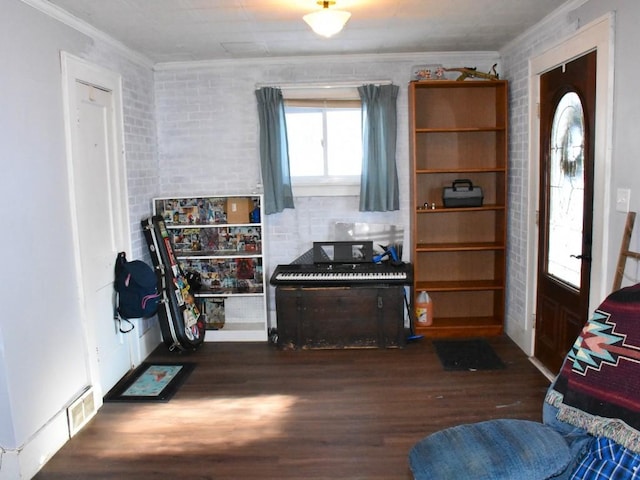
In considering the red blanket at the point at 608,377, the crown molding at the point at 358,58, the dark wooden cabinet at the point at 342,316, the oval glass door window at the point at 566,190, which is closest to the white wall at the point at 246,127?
the crown molding at the point at 358,58

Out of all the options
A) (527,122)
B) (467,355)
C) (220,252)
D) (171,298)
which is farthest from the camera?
(220,252)

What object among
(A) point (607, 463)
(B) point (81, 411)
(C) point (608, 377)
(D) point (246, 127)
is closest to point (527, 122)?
(D) point (246, 127)

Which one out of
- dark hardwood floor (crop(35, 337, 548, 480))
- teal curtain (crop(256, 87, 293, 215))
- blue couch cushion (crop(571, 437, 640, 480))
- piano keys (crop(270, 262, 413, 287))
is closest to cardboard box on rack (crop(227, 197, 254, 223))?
teal curtain (crop(256, 87, 293, 215))

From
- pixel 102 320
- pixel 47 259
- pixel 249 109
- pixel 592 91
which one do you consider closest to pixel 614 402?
pixel 592 91

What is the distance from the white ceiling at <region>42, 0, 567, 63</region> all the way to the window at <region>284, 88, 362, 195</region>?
1.56ft

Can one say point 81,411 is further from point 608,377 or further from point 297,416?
point 608,377

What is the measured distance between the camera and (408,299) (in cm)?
505

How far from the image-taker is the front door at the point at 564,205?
131 inches

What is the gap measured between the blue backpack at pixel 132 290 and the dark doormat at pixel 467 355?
230 cm

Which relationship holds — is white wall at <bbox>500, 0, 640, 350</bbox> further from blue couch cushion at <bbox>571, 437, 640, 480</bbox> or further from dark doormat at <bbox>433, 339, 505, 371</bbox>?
blue couch cushion at <bbox>571, 437, 640, 480</bbox>

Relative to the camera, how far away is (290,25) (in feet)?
12.6

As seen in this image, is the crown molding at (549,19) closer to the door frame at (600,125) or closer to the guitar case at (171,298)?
the door frame at (600,125)

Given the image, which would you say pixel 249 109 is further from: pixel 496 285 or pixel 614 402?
pixel 614 402

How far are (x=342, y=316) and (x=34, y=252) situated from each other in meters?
2.45
